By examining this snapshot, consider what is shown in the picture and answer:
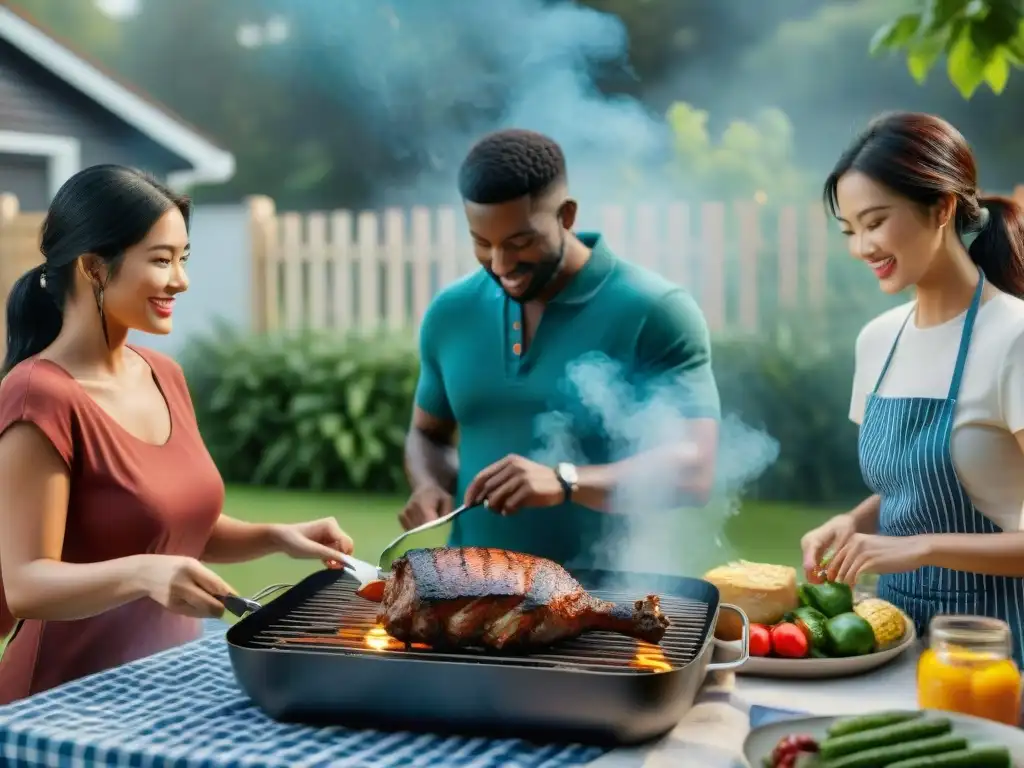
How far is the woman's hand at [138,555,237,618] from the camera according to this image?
217 cm

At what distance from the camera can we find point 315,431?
1084cm

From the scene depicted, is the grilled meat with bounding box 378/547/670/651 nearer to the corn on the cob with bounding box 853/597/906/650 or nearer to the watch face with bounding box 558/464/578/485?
the corn on the cob with bounding box 853/597/906/650

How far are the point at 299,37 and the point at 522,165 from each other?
20.1 meters

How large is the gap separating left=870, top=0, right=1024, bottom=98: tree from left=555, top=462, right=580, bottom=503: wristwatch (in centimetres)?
164

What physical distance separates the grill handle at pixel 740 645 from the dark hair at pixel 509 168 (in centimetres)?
123

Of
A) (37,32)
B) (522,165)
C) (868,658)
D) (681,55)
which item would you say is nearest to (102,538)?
(522,165)

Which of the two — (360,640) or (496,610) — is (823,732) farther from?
(360,640)

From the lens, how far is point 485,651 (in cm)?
211

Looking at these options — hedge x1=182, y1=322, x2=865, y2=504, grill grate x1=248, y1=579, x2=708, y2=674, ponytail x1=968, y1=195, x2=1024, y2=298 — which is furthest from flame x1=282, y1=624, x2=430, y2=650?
hedge x1=182, y1=322, x2=865, y2=504

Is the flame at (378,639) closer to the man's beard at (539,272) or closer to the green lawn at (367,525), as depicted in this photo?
the man's beard at (539,272)

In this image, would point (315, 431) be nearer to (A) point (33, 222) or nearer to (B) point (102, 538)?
(A) point (33, 222)

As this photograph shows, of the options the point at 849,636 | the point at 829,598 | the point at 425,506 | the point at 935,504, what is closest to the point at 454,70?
the point at 425,506

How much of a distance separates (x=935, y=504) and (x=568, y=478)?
877 mm

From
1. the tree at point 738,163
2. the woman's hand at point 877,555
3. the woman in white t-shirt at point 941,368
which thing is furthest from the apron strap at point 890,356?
the tree at point 738,163
